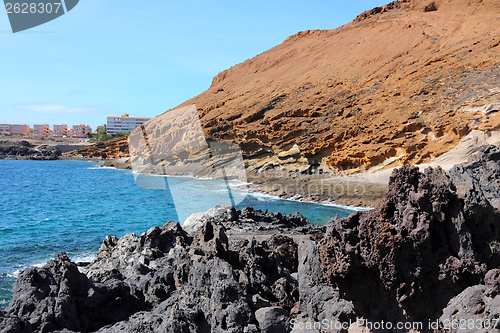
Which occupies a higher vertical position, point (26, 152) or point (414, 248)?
point (26, 152)

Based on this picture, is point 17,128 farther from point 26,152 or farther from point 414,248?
point 414,248

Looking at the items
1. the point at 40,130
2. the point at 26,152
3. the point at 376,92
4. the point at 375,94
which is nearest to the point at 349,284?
the point at 375,94

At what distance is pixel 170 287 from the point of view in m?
7.02

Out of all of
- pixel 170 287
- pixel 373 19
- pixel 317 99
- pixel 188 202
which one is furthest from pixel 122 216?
pixel 373 19

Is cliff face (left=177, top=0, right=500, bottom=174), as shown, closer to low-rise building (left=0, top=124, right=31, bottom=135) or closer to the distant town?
the distant town

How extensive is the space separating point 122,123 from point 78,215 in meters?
125

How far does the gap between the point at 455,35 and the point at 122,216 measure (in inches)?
1267

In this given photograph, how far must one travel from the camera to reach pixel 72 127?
6757 inches

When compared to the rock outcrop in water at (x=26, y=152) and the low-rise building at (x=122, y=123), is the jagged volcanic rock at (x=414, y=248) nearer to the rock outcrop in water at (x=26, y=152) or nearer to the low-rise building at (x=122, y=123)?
the rock outcrop in water at (x=26, y=152)

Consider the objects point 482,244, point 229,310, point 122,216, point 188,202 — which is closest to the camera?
point 482,244

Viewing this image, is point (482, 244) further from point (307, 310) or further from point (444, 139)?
point (444, 139)

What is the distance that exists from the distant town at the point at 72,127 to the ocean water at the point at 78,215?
101513mm

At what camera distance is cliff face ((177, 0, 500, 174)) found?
2741 cm

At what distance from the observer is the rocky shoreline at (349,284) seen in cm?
429
